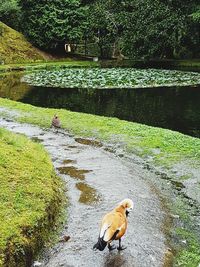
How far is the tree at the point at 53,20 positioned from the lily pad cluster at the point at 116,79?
17.6m

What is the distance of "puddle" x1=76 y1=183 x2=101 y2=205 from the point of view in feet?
36.1

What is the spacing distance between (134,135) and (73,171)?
5014 millimetres

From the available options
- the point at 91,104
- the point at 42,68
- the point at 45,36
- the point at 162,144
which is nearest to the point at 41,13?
the point at 45,36

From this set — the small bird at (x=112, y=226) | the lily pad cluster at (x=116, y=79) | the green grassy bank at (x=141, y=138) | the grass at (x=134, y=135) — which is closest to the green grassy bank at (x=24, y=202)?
the small bird at (x=112, y=226)

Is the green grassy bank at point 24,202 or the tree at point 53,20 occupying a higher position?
the tree at point 53,20

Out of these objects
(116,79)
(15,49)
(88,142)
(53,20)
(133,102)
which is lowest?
(133,102)

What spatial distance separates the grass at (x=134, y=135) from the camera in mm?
15203

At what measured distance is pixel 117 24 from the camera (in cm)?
5916

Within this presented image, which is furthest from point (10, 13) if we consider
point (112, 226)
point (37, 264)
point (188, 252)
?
point (112, 226)

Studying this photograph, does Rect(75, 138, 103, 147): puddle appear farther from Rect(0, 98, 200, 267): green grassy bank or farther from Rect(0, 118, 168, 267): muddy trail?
Rect(0, 98, 200, 267): green grassy bank

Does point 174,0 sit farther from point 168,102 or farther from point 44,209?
point 44,209

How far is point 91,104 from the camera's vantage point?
1142 inches

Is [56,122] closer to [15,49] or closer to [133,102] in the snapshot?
[133,102]

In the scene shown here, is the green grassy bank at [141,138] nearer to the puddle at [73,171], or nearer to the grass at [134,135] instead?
the grass at [134,135]
